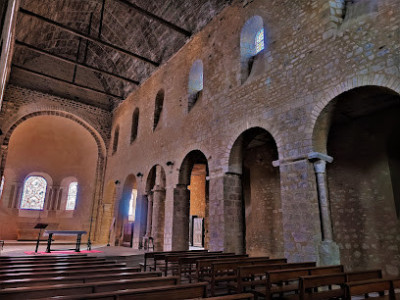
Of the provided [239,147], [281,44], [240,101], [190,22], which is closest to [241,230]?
[239,147]

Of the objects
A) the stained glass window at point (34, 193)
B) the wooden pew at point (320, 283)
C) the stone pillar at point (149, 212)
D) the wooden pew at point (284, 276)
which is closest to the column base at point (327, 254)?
the wooden pew at point (284, 276)

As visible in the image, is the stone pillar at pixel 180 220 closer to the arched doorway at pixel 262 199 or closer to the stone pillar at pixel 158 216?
the stone pillar at pixel 158 216

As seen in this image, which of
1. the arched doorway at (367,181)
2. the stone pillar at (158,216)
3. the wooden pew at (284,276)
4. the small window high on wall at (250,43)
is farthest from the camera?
the stone pillar at (158,216)

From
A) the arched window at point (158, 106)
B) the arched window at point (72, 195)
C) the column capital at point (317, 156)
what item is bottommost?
A: the column capital at point (317, 156)

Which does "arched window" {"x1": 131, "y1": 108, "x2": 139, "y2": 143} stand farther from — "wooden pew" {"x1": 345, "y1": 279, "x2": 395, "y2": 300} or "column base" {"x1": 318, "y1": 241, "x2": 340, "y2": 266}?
"wooden pew" {"x1": 345, "y1": 279, "x2": 395, "y2": 300}

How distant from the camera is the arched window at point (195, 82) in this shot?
10797 mm

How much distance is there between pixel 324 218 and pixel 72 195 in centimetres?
1650

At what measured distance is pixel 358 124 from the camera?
26.6 feet

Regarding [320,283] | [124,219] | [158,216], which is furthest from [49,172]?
[320,283]

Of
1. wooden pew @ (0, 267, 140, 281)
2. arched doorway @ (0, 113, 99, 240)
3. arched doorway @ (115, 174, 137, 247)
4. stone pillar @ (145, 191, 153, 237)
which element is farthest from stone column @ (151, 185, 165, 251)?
wooden pew @ (0, 267, 140, 281)

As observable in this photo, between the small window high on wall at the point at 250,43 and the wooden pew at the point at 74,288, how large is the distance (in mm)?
6765

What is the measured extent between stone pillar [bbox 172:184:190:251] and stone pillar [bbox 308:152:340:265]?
5492mm

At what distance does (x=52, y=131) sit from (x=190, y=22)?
1194 cm

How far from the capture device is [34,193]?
1761 cm
